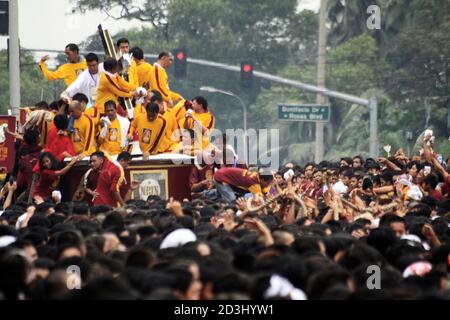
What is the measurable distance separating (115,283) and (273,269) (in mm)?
1596

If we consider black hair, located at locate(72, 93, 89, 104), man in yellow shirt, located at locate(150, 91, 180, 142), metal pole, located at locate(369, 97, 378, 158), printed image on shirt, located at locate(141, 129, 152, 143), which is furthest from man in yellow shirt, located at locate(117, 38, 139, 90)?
metal pole, located at locate(369, 97, 378, 158)

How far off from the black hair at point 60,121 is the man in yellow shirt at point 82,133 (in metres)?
0.29

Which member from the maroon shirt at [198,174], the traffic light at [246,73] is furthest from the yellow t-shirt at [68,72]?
the traffic light at [246,73]

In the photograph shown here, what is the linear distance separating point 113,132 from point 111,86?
2.83 feet

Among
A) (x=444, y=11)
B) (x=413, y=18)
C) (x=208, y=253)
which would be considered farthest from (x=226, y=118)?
(x=208, y=253)

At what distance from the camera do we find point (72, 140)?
21.7 m

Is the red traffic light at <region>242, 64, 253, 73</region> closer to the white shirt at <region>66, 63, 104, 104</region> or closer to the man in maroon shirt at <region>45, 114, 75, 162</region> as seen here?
the white shirt at <region>66, 63, 104, 104</region>

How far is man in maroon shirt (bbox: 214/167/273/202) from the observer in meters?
20.9

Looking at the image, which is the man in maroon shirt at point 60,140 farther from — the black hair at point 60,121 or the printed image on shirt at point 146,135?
the printed image on shirt at point 146,135

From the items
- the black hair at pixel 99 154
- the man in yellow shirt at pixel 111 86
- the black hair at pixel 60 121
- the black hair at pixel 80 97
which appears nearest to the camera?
the black hair at pixel 99 154

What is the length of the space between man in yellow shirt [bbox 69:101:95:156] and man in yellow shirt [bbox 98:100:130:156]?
0.19m

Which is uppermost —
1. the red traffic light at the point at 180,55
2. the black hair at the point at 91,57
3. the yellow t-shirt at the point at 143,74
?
the red traffic light at the point at 180,55

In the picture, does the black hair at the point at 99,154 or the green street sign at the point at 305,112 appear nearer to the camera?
the black hair at the point at 99,154

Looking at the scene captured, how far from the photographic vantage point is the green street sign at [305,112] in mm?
38000
